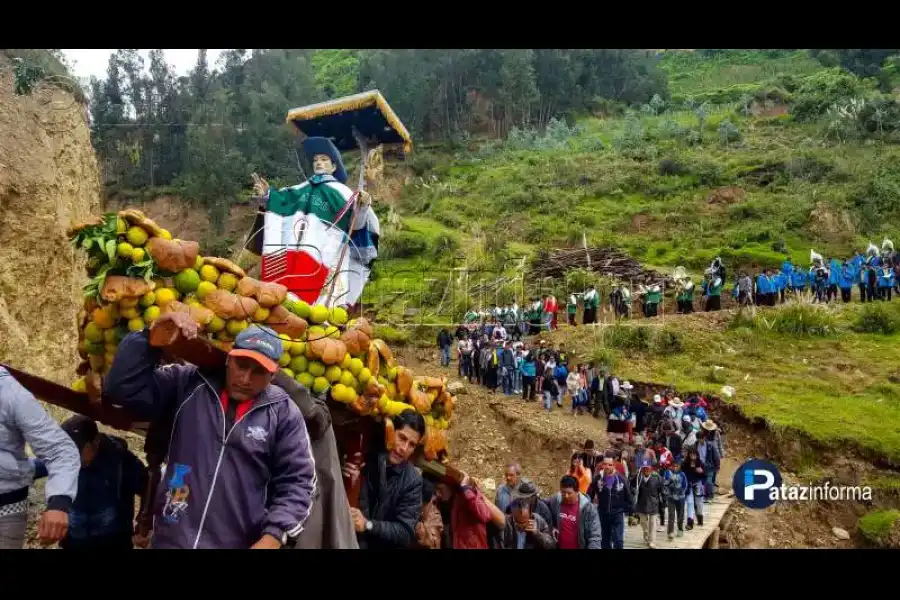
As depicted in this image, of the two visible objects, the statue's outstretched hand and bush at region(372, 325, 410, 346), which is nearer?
the statue's outstretched hand

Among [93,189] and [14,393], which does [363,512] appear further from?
[93,189]

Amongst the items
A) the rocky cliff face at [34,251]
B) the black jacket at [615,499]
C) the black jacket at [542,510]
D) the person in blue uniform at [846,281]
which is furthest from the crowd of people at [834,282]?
the rocky cliff face at [34,251]

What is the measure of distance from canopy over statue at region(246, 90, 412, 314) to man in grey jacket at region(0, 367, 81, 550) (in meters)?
1.81

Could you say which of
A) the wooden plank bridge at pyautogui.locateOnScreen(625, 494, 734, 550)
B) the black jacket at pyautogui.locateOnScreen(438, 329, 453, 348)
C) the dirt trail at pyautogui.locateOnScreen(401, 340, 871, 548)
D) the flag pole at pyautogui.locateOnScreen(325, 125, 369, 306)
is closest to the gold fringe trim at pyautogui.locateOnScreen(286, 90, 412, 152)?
the flag pole at pyautogui.locateOnScreen(325, 125, 369, 306)

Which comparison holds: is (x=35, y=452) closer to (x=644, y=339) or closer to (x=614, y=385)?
(x=614, y=385)

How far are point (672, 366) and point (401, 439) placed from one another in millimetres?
9900

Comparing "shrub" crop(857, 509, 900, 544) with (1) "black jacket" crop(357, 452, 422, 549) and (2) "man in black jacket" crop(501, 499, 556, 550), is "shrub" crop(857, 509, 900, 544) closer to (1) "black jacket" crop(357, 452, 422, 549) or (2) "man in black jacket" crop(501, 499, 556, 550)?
(2) "man in black jacket" crop(501, 499, 556, 550)

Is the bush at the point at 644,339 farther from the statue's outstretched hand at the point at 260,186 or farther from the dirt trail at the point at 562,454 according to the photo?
the statue's outstretched hand at the point at 260,186

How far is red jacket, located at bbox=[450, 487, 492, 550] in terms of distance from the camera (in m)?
3.20

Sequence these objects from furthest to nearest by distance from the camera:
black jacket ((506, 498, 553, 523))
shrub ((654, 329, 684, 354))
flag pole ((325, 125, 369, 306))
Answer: shrub ((654, 329, 684, 354))
flag pole ((325, 125, 369, 306))
black jacket ((506, 498, 553, 523))

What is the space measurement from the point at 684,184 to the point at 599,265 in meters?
7.36

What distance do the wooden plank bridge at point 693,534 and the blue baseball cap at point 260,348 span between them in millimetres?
4845

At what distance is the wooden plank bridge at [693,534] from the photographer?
243 inches

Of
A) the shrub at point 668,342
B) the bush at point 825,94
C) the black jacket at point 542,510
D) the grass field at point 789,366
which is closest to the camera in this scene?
the black jacket at point 542,510
